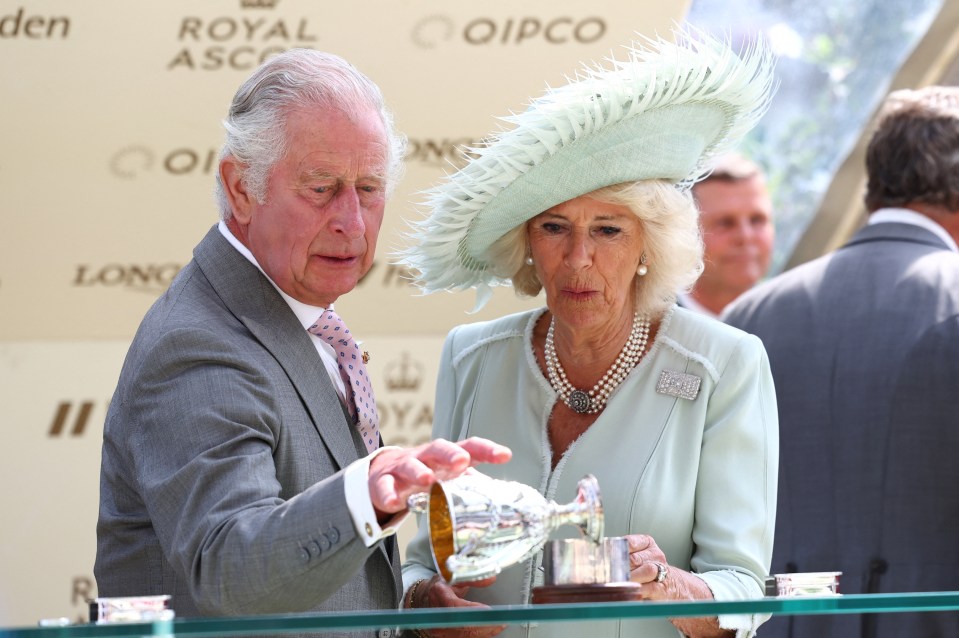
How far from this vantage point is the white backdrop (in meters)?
3.92

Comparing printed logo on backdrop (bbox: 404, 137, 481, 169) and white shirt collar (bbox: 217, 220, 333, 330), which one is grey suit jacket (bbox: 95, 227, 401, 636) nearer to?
white shirt collar (bbox: 217, 220, 333, 330)

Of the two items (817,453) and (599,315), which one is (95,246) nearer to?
(599,315)

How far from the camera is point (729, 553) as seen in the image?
8.28 feet

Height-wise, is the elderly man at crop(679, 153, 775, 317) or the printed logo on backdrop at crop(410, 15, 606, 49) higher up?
the printed logo on backdrop at crop(410, 15, 606, 49)

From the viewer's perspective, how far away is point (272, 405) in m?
2.24

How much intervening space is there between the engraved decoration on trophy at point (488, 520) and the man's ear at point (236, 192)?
771 millimetres

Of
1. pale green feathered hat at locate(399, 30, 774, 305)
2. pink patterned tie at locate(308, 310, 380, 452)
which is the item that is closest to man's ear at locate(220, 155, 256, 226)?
pink patterned tie at locate(308, 310, 380, 452)

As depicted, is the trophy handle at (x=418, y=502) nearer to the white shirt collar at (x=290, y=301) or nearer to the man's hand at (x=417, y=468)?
the man's hand at (x=417, y=468)

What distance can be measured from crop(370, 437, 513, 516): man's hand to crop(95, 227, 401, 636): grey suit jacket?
0.06 meters

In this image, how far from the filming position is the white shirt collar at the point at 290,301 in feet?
8.13

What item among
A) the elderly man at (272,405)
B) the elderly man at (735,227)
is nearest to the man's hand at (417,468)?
the elderly man at (272,405)

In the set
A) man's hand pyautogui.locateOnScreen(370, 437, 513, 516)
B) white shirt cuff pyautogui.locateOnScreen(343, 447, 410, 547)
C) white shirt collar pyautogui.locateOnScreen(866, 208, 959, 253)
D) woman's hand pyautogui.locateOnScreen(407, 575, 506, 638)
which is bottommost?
woman's hand pyautogui.locateOnScreen(407, 575, 506, 638)

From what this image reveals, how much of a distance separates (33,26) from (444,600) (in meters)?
2.25

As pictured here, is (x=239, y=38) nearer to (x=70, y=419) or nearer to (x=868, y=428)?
(x=70, y=419)
